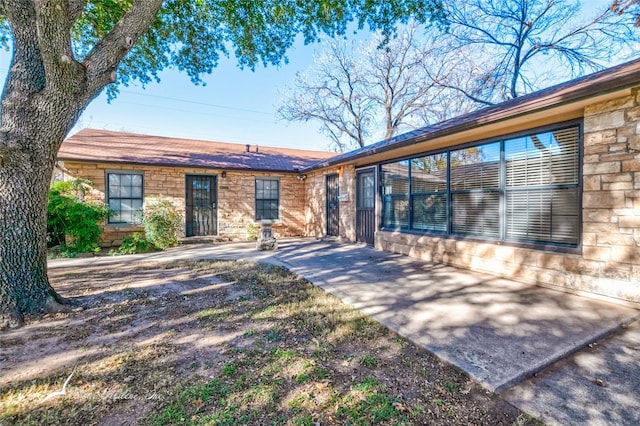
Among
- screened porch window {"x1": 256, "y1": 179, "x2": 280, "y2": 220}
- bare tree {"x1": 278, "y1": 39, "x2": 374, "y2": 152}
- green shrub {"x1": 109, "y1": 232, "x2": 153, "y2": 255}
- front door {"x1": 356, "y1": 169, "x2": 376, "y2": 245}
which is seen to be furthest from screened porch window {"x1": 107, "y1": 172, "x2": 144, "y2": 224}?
bare tree {"x1": 278, "y1": 39, "x2": 374, "y2": 152}

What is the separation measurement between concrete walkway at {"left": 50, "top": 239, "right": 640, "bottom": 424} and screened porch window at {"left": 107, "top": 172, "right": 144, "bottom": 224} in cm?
568

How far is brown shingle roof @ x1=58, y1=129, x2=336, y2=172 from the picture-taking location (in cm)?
816

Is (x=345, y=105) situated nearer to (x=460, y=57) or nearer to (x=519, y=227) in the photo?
(x=460, y=57)

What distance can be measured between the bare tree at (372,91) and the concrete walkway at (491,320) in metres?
13.4

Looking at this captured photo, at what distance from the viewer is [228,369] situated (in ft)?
7.28

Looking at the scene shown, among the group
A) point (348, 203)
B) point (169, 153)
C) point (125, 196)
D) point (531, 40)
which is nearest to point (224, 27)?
point (169, 153)

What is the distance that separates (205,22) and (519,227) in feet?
27.1

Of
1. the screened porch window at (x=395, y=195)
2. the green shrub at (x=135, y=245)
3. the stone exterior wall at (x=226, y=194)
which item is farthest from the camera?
the stone exterior wall at (x=226, y=194)

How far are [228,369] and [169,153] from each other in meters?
9.15

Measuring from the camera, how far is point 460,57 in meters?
13.6

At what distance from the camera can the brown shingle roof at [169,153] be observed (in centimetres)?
816

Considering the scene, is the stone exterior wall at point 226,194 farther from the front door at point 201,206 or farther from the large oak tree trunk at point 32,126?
the large oak tree trunk at point 32,126

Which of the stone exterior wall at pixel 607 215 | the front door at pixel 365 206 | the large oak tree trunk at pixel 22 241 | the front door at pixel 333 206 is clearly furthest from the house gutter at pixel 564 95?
the large oak tree trunk at pixel 22 241

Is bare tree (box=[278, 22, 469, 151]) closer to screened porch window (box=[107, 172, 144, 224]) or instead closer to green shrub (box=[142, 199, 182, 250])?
screened porch window (box=[107, 172, 144, 224])
